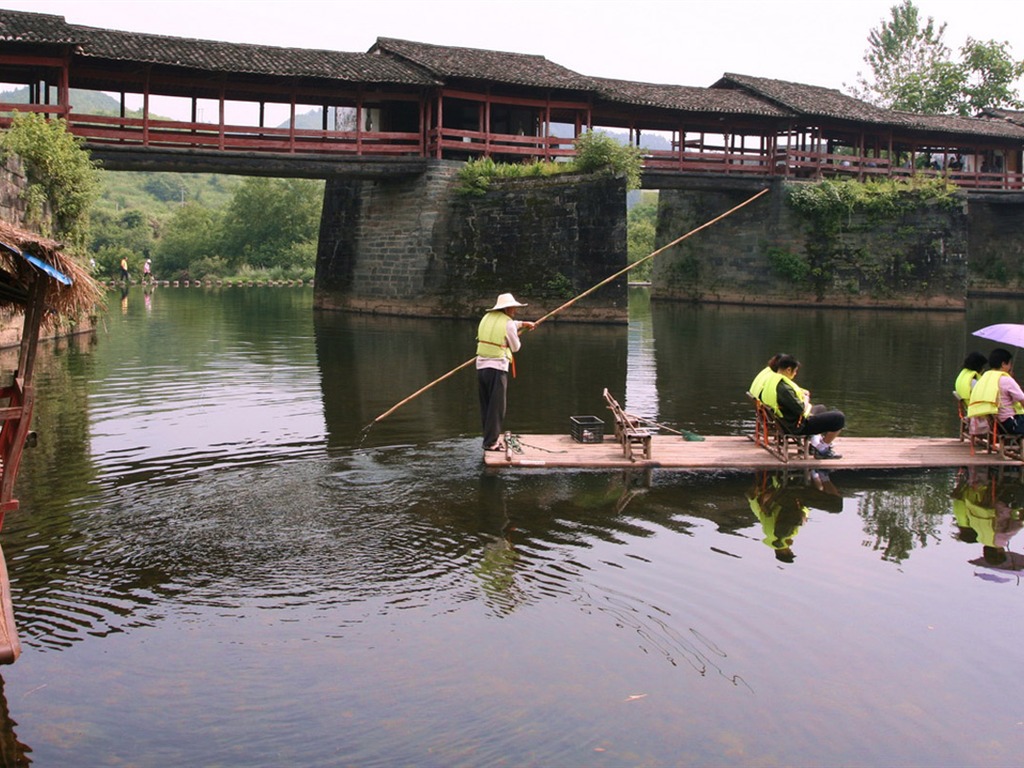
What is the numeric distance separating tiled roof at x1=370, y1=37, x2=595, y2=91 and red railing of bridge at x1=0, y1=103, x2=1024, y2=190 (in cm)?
140

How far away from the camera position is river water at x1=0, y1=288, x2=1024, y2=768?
5.11 meters

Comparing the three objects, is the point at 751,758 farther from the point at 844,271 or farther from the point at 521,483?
the point at 844,271

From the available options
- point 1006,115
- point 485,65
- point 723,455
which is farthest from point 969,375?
point 1006,115

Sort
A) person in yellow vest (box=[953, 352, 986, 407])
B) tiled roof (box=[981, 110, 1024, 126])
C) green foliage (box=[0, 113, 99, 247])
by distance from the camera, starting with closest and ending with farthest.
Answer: person in yellow vest (box=[953, 352, 986, 407]) < green foliage (box=[0, 113, 99, 247]) < tiled roof (box=[981, 110, 1024, 126])

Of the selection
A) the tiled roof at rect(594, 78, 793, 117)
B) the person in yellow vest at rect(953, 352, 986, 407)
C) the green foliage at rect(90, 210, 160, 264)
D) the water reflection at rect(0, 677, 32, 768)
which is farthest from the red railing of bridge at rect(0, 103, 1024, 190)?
the green foliage at rect(90, 210, 160, 264)

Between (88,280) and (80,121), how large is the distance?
20.7 m

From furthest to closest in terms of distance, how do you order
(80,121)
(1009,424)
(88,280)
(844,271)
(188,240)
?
(188,240), (844,271), (80,121), (1009,424), (88,280)

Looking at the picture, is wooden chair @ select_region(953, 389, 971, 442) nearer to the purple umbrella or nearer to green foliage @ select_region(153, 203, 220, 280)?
the purple umbrella

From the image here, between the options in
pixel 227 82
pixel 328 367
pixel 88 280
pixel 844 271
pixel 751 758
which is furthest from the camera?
pixel 844 271

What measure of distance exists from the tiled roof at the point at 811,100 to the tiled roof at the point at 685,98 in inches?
13.4

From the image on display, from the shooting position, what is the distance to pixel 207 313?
31672 mm

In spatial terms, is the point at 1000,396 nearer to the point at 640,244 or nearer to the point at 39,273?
the point at 39,273

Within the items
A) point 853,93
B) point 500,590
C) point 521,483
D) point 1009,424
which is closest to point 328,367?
point 521,483

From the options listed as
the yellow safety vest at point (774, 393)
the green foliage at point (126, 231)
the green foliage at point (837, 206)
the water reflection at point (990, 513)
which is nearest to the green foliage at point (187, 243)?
the green foliage at point (126, 231)
